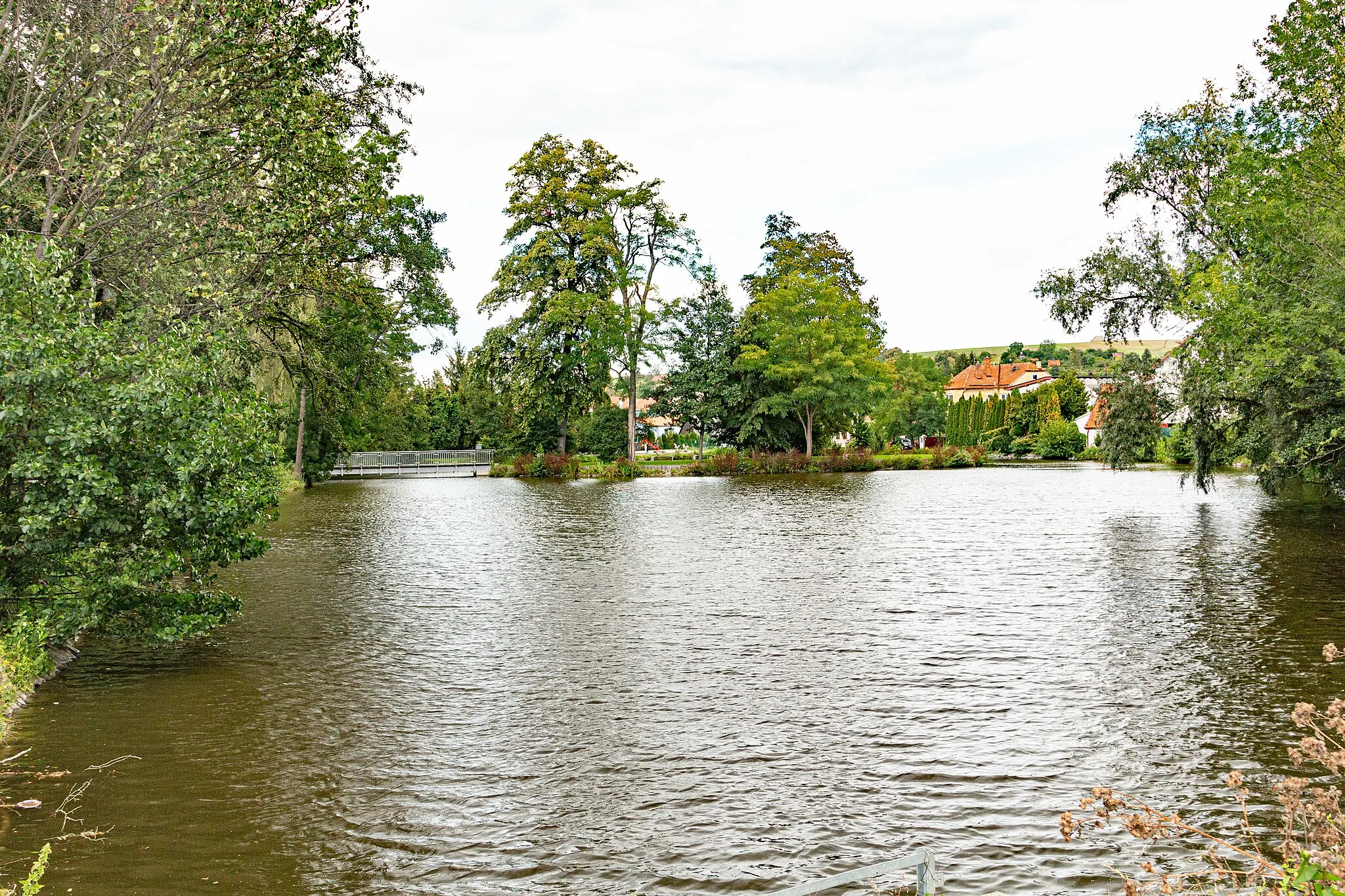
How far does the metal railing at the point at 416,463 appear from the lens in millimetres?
58281

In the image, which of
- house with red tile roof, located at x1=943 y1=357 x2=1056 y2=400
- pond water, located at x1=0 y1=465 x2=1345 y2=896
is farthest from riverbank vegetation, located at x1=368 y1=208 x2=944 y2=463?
house with red tile roof, located at x1=943 y1=357 x2=1056 y2=400

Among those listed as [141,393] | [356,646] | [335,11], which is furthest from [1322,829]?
[335,11]

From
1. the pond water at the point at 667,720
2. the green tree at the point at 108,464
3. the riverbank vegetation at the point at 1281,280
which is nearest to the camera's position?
the pond water at the point at 667,720

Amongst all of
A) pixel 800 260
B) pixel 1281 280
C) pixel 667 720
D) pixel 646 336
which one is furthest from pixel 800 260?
pixel 667 720

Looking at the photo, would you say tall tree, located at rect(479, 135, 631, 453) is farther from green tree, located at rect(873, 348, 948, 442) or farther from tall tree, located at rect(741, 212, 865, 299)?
green tree, located at rect(873, 348, 948, 442)

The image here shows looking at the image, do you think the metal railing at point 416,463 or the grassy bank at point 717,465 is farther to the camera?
the metal railing at point 416,463

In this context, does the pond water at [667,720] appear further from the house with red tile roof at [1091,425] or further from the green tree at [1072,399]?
the green tree at [1072,399]

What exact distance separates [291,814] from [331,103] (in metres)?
14.2

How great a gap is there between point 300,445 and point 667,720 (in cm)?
3956

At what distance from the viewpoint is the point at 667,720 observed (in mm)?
8328

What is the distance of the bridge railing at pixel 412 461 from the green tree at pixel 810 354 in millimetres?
19463

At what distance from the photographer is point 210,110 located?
12570mm

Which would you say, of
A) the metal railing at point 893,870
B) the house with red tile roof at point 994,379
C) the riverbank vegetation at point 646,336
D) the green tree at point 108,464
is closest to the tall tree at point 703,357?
the riverbank vegetation at point 646,336

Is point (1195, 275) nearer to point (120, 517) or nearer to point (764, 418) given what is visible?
point (120, 517)
